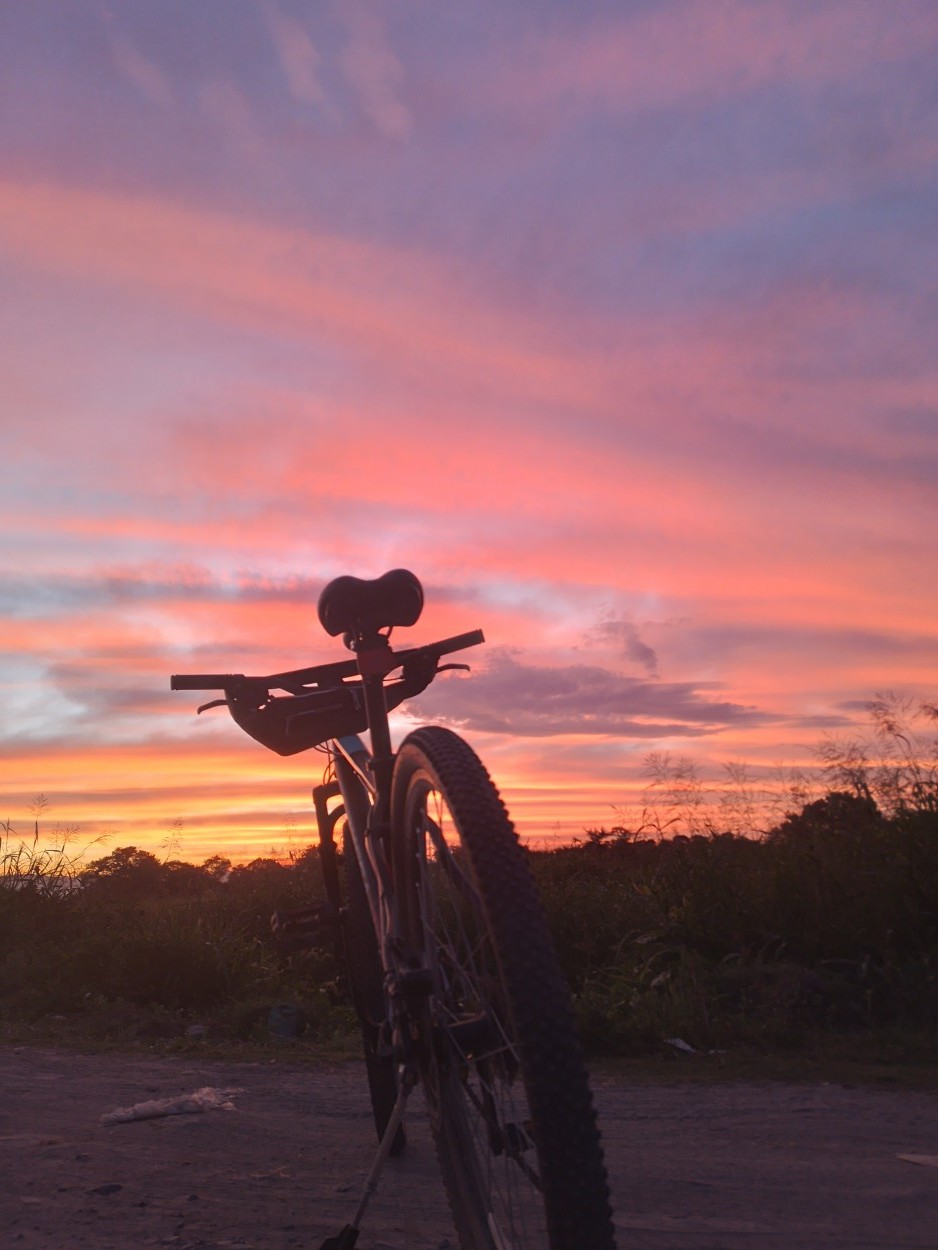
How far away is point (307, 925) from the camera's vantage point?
13.3ft

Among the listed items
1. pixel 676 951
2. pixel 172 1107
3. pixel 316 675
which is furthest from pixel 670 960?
pixel 316 675

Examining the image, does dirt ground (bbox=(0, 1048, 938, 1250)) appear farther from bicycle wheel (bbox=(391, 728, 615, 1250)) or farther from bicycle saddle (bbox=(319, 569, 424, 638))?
bicycle saddle (bbox=(319, 569, 424, 638))

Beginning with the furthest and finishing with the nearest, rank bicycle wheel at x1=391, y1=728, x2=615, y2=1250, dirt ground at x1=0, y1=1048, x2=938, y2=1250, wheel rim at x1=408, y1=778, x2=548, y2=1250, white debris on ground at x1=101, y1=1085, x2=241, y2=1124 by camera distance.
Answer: white debris on ground at x1=101, y1=1085, x2=241, y2=1124 < dirt ground at x1=0, y1=1048, x2=938, y2=1250 < wheel rim at x1=408, y1=778, x2=548, y2=1250 < bicycle wheel at x1=391, y1=728, x2=615, y2=1250

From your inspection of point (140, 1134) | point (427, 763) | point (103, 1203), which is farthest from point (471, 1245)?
point (140, 1134)

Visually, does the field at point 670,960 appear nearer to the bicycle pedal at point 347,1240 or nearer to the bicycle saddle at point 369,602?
the bicycle pedal at point 347,1240

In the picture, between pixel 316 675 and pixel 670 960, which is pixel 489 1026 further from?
pixel 670 960

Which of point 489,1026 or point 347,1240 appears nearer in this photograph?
point 489,1026

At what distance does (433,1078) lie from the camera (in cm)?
269

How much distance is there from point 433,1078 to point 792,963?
3956 mm

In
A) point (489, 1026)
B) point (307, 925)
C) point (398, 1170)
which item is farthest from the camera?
point (307, 925)

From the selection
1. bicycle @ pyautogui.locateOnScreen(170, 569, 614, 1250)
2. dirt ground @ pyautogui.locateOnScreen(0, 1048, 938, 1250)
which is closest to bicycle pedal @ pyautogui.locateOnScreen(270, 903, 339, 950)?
bicycle @ pyautogui.locateOnScreen(170, 569, 614, 1250)

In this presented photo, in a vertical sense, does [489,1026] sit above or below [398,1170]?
above

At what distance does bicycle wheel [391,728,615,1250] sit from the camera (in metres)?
1.96

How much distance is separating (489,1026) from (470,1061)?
0.38 ft
